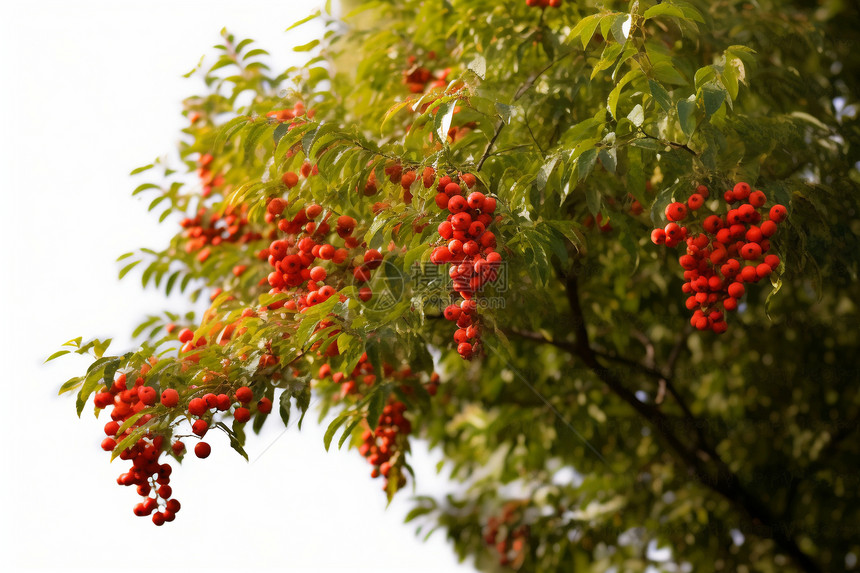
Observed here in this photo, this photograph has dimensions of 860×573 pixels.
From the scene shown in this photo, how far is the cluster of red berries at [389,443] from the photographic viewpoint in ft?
12.9

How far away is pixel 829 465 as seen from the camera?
4797 mm

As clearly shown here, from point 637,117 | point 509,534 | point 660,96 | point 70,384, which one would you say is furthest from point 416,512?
point 660,96

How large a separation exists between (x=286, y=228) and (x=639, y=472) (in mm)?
3281

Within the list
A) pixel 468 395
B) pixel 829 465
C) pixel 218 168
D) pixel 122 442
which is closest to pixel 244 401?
pixel 122 442

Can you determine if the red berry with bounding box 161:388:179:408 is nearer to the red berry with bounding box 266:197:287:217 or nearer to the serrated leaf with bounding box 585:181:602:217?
the red berry with bounding box 266:197:287:217

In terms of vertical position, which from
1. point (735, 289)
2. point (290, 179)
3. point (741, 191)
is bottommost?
point (735, 289)

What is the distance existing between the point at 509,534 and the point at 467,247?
321 cm

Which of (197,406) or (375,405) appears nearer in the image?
(197,406)

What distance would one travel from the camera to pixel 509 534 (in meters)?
4.99

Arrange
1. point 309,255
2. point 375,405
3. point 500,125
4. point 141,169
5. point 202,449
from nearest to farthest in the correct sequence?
point 202,449, point 309,255, point 500,125, point 375,405, point 141,169

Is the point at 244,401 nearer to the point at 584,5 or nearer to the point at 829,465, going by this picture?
the point at 584,5

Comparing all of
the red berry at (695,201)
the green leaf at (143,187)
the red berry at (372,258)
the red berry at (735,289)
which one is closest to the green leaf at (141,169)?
the green leaf at (143,187)

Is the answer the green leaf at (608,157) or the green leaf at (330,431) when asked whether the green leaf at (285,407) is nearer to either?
the green leaf at (330,431)

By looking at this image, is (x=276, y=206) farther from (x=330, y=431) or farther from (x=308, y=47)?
(x=308, y=47)
